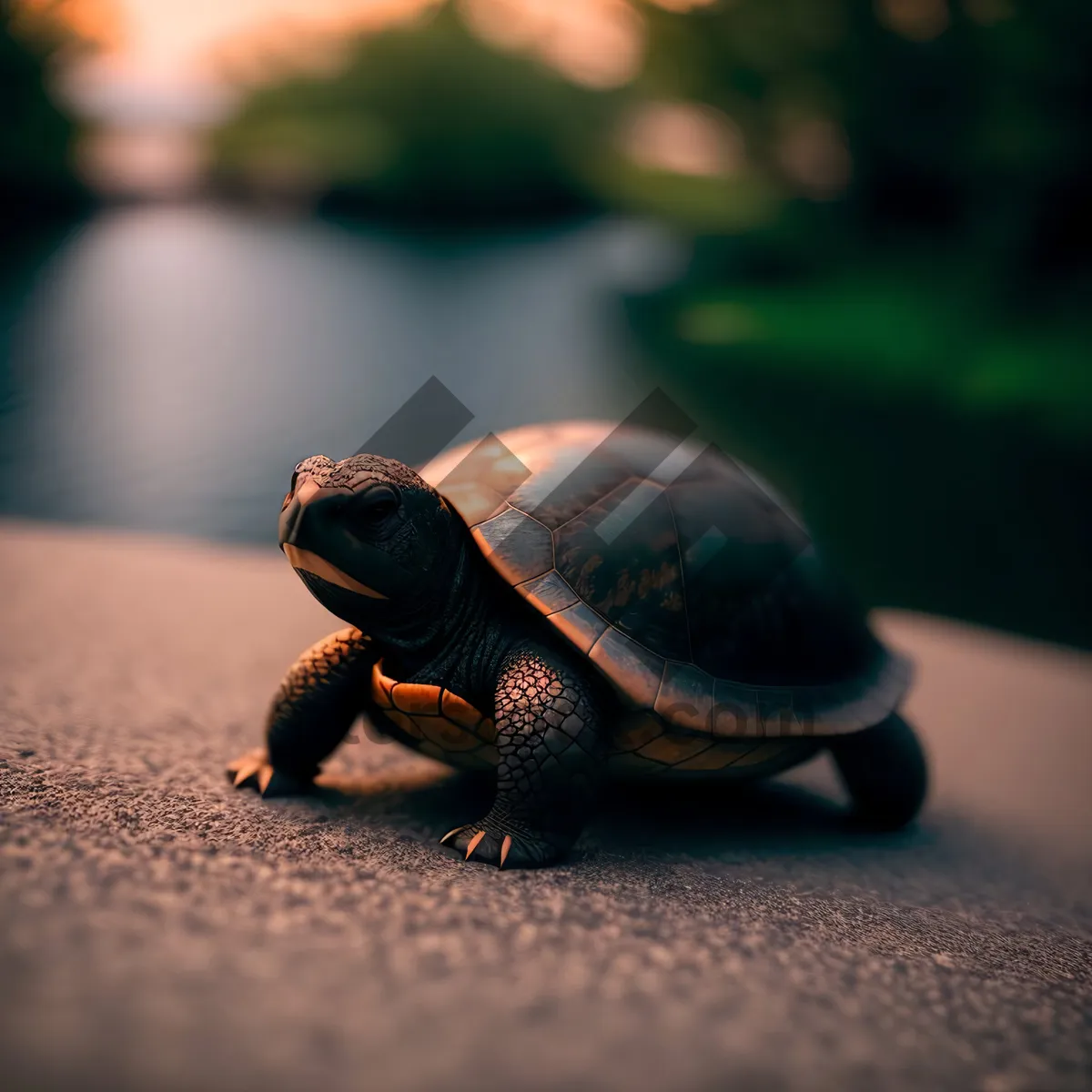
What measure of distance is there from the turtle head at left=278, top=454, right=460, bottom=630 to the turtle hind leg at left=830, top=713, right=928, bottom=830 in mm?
825

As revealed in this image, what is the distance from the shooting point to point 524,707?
1261mm

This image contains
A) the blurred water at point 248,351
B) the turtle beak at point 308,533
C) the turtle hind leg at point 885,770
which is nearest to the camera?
the turtle beak at point 308,533

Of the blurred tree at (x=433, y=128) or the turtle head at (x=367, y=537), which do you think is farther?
the blurred tree at (x=433, y=128)

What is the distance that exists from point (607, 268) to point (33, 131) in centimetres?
369

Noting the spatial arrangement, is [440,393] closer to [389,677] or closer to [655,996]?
[389,677]

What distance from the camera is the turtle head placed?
1.22m

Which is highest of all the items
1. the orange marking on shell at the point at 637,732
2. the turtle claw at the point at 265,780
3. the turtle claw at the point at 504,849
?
the orange marking on shell at the point at 637,732

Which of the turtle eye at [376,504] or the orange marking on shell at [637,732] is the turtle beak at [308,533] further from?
the orange marking on shell at [637,732]

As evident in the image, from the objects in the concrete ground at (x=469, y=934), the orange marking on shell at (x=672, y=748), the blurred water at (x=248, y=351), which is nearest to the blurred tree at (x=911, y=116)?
the blurred water at (x=248, y=351)

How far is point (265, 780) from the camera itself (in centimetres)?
146

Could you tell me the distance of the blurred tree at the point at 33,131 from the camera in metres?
4.61

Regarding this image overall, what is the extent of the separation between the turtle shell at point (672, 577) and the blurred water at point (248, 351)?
2.71 metres

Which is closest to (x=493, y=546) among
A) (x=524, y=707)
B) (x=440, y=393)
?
(x=524, y=707)

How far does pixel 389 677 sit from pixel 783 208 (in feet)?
21.4
